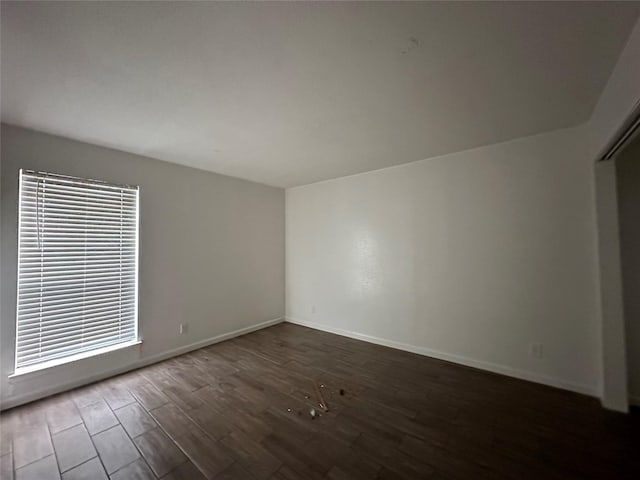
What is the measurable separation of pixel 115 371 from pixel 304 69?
3.58 m

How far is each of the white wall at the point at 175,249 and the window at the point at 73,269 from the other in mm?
84

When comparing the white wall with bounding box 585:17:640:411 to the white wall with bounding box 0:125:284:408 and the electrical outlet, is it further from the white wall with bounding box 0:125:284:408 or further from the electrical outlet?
the white wall with bounding box 0:125:284:408

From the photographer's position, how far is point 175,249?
331 centimetres

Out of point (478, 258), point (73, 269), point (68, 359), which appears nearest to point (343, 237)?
point (478, 258)

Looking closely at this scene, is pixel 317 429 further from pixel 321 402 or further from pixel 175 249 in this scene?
pixel 175 249

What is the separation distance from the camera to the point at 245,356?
10.6 feet

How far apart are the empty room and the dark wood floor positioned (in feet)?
0.06

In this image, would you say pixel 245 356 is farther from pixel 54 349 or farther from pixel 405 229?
pixel 405 229

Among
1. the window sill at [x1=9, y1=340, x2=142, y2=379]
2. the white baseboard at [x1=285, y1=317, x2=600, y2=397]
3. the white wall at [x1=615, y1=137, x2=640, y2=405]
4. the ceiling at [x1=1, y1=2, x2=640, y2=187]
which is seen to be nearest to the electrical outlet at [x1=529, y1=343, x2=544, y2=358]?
the white baseboard at [x1=285, y1=317, x2=600, y2=397]

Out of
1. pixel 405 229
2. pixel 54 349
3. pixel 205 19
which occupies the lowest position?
pixel 54 349

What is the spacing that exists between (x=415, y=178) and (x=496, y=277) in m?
1.54

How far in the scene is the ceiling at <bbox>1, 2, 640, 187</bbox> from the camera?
119 cm

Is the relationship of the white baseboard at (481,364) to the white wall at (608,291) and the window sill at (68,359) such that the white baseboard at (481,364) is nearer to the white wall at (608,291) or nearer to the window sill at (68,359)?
the white wall at (608,291)

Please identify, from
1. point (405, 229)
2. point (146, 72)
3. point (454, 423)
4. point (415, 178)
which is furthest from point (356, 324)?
point (146, 72)
